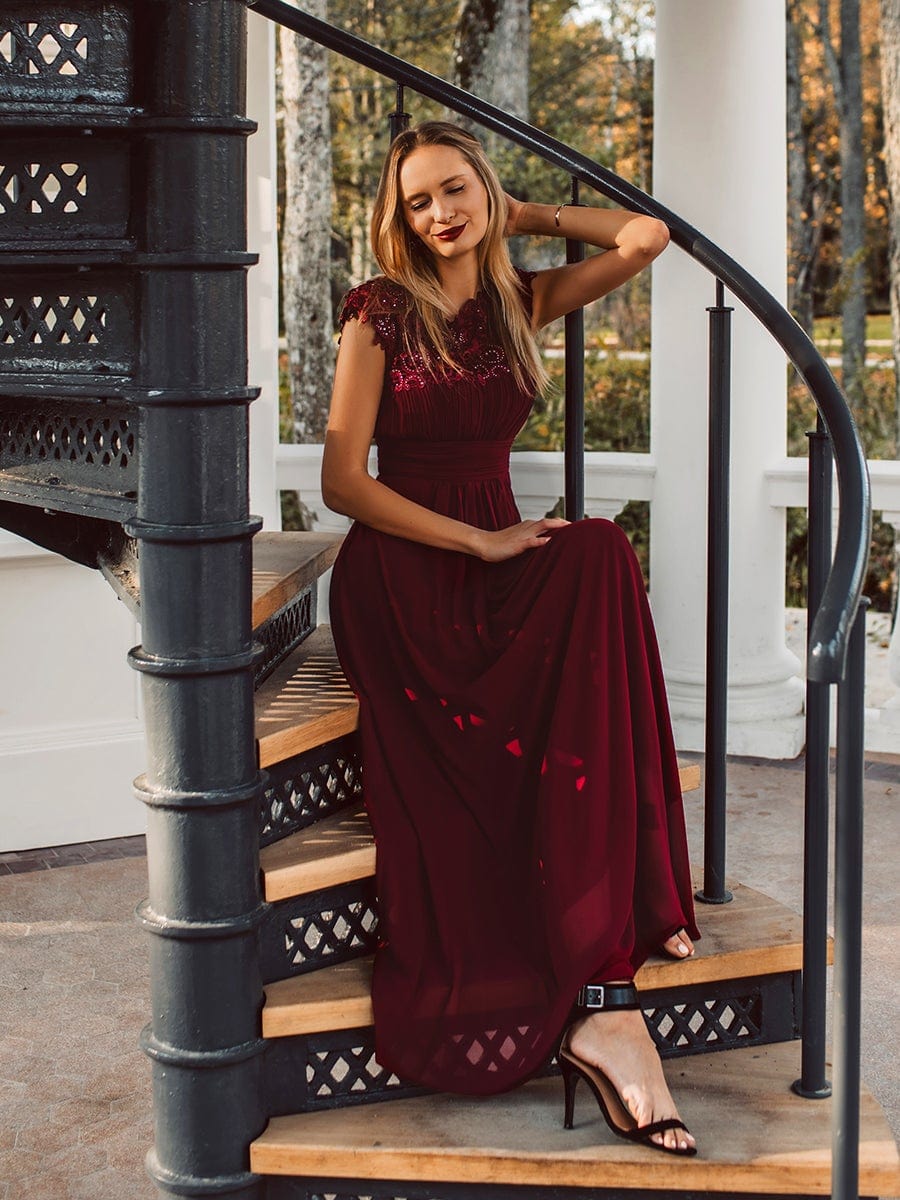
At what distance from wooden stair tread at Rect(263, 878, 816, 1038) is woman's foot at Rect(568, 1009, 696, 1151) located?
17cm

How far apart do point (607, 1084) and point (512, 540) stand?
34.7 inches

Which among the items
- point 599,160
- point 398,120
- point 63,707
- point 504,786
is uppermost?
point 599,160

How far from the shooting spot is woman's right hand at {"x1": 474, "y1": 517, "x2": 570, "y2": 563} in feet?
8.55

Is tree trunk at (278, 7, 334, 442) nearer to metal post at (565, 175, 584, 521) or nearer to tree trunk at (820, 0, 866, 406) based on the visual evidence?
tree trunk at (820, 0, 866, 406)

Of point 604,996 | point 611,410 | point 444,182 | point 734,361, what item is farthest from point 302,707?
point 611,410

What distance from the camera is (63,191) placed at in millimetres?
2223

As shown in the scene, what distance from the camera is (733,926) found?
2.66 m

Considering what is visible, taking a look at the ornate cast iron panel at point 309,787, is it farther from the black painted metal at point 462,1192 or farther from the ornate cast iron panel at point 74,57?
the ornate cast iron panel at point 74,57

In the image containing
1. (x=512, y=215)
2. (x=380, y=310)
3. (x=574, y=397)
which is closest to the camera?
(x=380, y=310)

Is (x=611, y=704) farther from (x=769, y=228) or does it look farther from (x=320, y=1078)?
(x=769, y=228)

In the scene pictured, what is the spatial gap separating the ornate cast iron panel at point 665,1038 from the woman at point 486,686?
0.20ft

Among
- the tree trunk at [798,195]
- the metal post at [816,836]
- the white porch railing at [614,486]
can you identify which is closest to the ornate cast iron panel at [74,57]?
the metal post at [816,836]

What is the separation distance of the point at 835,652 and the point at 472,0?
10.3 meters

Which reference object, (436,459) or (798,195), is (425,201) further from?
(798,195)
